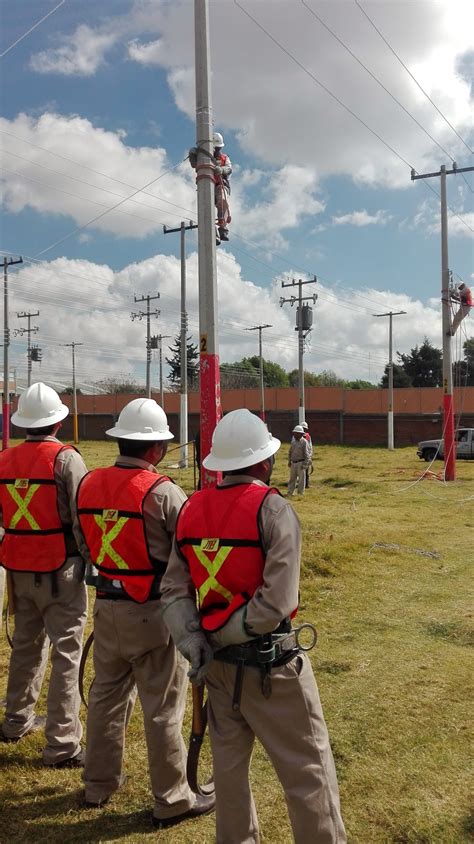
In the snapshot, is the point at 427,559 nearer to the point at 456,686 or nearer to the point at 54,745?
the point at 456,686

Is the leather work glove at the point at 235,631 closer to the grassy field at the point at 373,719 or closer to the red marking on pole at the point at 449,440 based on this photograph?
the grassy field at the point at 373,719

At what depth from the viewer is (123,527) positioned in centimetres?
348

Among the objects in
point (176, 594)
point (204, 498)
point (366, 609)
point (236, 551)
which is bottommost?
point (366, 609)

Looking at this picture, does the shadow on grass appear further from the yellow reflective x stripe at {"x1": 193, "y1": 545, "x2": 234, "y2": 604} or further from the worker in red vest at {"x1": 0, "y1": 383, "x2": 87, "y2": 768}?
the yellow reflective x stripe at {"x1": 193, "y1": 545, "x2": 234, "y2": 604}

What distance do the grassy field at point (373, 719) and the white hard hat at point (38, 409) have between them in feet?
6.84

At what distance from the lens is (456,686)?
5297mm

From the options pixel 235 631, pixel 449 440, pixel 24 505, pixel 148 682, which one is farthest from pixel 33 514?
pixel 449 440

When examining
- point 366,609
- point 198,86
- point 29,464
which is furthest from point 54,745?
point 198,86

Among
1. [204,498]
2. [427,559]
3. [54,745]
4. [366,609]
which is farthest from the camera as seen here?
[427,559]

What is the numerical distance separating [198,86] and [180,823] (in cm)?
524

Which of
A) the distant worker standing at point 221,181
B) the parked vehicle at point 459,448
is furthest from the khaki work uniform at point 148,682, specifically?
the parked vehicle at point 459,448

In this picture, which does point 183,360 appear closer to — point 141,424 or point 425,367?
point 141,424

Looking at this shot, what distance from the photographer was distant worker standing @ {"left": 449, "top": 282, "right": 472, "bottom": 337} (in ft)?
70.6

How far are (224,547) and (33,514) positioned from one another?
184 centimetres
